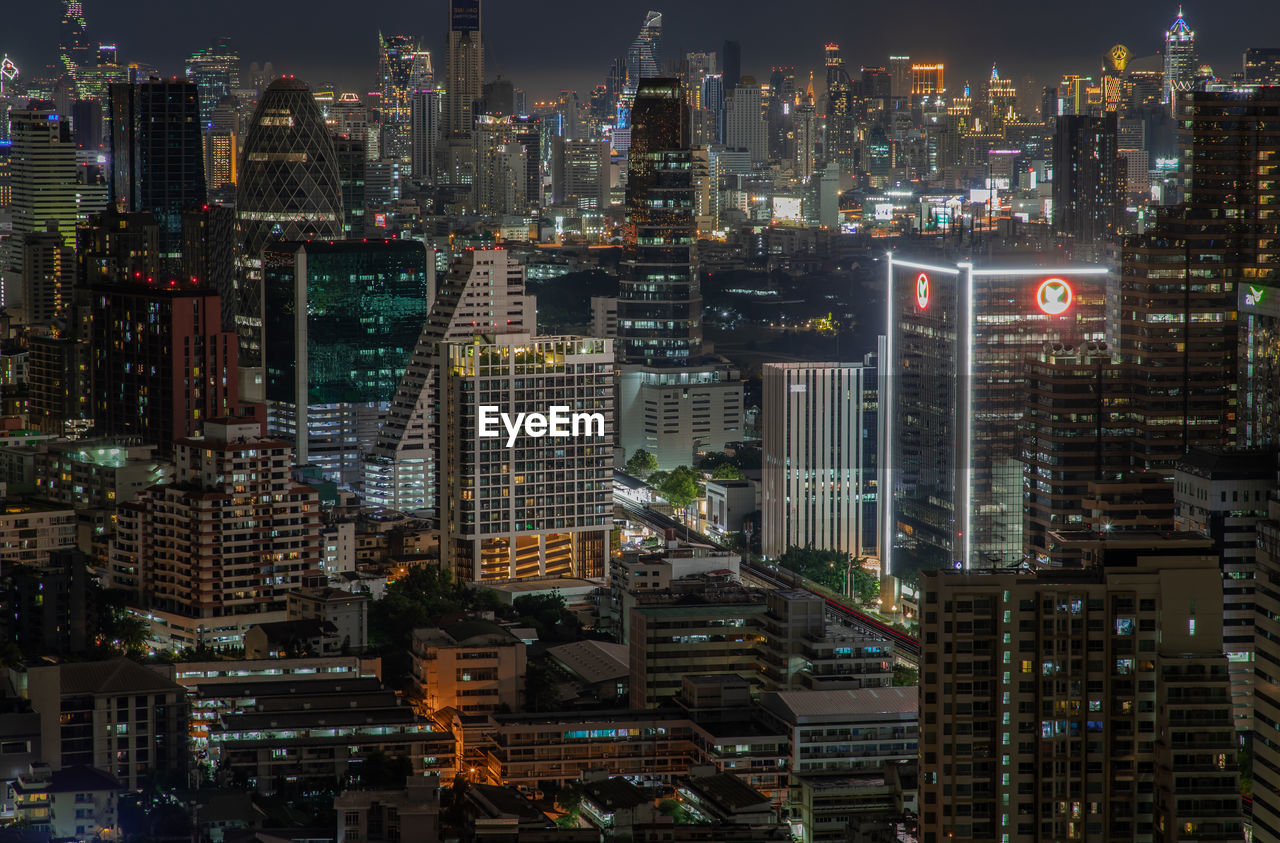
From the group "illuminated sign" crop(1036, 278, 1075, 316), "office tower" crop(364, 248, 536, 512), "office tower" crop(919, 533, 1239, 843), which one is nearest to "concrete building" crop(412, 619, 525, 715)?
"office tower" crop(919, 533, 1239, 843)

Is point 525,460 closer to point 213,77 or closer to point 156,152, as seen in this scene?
point 156,152

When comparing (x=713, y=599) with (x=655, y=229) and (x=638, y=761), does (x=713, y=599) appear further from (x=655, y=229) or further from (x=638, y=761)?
(x=655, y=229)

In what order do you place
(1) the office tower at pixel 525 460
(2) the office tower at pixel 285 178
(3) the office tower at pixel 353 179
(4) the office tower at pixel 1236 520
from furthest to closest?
(3) the office tower at pixel 353 179 < (2) the office tower at pixel 285 178 < (1) the office tower at pixel 525 460 < (4) the office tower at pixel 1236 520

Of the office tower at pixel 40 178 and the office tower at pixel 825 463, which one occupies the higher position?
the office tower at pixel 40 178

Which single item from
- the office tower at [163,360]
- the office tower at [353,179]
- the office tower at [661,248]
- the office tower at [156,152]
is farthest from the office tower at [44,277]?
the office tower at [163,360]

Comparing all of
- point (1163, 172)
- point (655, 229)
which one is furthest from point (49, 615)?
point (655, 229)

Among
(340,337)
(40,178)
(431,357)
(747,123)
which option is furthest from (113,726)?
(747,123)

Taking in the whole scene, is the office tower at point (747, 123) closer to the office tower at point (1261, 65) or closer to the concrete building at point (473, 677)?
the office tower at point (1261, 65)
